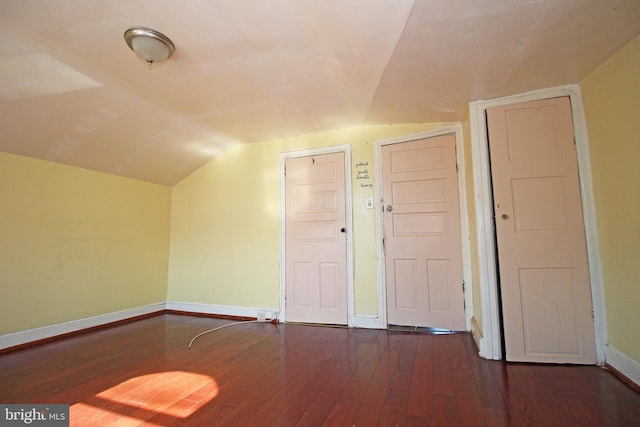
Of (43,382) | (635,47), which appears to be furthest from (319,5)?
(43,382)

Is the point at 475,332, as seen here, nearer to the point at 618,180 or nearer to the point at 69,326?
the point at 618,180

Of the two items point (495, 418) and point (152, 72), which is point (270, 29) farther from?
point (495, 418)

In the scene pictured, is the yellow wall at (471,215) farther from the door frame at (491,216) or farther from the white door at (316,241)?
the white door at (316,241)

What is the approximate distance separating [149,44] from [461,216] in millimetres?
2828

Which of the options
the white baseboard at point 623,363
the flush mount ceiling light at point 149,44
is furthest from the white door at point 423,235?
the flush mount ceiling light at point 149,44

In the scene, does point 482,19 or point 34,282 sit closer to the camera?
point 482,19

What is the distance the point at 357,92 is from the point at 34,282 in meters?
3.40

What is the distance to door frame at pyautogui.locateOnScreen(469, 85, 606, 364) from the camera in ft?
6.52

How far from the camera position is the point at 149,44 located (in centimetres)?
171

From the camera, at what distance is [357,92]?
2.38 m

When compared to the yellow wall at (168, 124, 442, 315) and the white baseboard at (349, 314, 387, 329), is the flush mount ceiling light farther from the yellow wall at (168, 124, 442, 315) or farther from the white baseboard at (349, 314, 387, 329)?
the white baseboard at (349, 314, 387, 329)

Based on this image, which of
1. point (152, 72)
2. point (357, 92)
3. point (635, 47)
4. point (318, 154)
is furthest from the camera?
point (318, 154)

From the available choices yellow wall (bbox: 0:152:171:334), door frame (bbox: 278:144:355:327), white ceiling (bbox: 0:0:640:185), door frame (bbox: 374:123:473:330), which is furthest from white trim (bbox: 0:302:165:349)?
door frame (bbox: 374:123:473:330)

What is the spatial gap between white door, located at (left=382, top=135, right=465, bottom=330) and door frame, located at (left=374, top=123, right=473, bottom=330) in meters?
0.04
